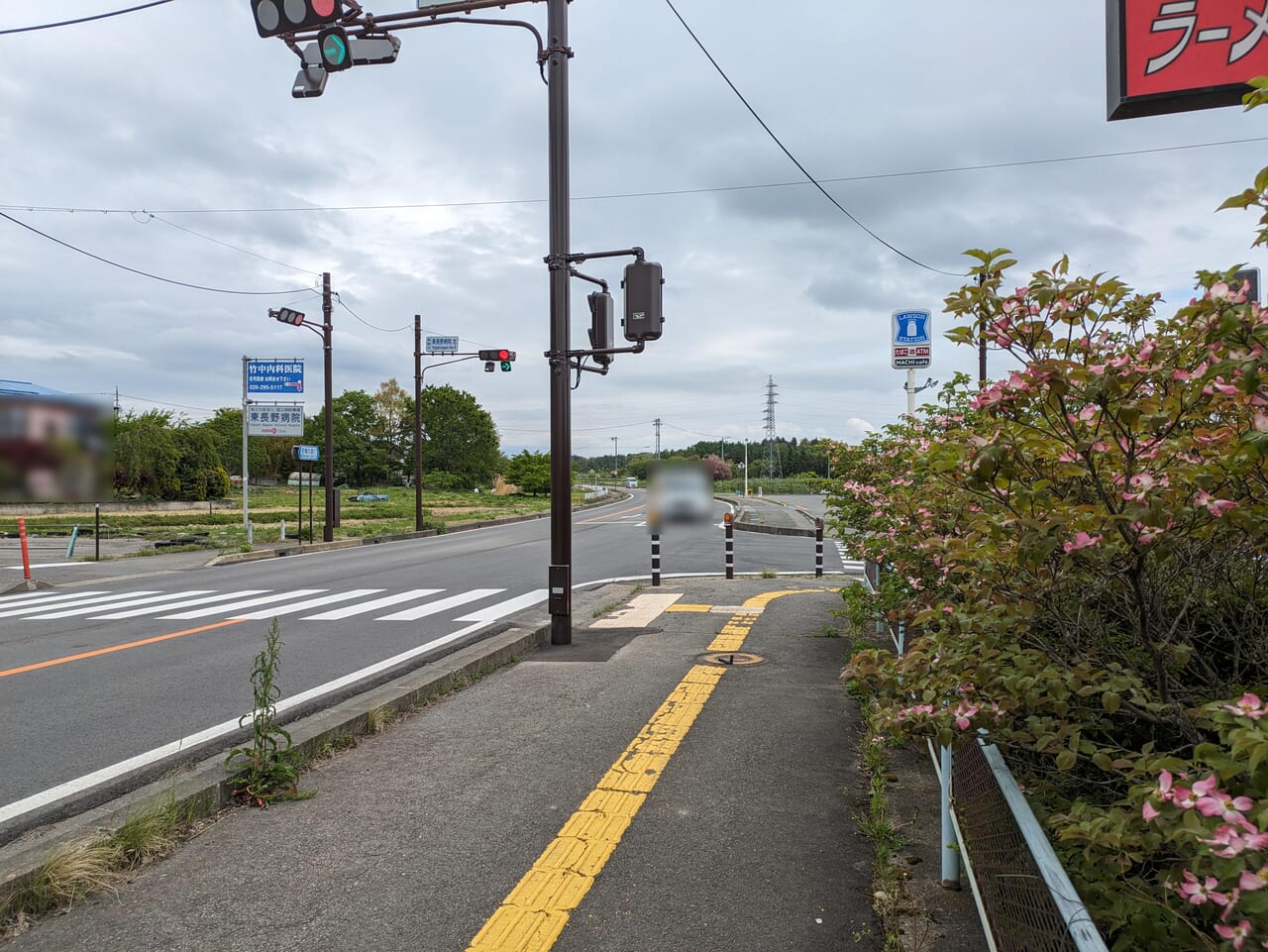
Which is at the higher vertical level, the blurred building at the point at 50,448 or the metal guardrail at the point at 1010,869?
the blurred building at the point at 50,448

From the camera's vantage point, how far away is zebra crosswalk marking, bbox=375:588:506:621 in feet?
33.4

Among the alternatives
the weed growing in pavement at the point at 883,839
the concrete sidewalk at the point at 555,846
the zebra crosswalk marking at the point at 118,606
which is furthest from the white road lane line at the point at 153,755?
the zebra crosswalk marking at the point at 118,606

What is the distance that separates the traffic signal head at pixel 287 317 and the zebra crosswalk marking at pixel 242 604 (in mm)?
13208

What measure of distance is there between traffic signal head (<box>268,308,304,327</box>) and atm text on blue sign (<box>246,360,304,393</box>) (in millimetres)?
1292

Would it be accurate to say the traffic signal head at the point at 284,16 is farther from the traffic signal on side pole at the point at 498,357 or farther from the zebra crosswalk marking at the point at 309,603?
the traffic signal on side pole at the point at 498,357

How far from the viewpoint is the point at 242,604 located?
11.4 metres

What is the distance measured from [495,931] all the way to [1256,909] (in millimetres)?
2372

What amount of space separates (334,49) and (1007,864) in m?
7.31

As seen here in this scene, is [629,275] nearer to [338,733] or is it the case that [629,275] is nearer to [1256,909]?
[338,733]

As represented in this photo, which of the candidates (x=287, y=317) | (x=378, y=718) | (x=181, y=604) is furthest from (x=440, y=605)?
(x=287, y=317)

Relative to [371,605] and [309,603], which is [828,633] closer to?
[371,605]

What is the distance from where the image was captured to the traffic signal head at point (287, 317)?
23750 mm

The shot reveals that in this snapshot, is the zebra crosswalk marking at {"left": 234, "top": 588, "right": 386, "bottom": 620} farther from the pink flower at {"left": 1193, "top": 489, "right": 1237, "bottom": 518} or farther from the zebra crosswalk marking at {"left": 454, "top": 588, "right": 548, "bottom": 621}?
the pink flower at {"left": 1193, "top": 489, "right": 1237, "bottom": 518}

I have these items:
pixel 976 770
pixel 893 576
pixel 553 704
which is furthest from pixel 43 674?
pixel 976 770
